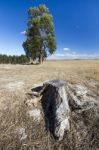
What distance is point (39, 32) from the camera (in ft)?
95.7

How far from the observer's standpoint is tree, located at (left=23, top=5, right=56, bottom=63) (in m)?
28.7

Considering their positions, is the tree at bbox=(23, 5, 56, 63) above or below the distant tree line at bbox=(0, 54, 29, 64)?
above

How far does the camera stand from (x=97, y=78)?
32.7 feet

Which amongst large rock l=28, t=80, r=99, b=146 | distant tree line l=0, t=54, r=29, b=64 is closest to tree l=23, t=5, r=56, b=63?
large rock l=28, t=80, r=99, b=146

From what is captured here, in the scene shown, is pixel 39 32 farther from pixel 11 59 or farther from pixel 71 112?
pixel 11 59

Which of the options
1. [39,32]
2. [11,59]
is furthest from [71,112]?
[11,59]

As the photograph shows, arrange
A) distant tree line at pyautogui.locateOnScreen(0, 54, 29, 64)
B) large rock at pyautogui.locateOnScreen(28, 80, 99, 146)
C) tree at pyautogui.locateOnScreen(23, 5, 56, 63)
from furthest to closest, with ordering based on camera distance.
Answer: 1. distant tree line at pyautogui.locateOnScreen(0, 54, 29, 64)
2. tree at pyautogui.locateOnScreen(23, 5, 56, 63)
3. large rock at pyautogui.locateOnScreen(28, 80, 99, 146)

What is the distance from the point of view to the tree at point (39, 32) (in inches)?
1128

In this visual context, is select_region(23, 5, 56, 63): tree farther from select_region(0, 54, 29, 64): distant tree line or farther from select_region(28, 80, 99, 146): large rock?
select_region(0, 54, 29, 64): distant tree line

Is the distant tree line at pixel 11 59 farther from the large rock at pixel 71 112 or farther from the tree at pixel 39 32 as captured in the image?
the large rock at pixel 71 112

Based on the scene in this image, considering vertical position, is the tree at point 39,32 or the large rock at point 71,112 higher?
the tree at point 39,32

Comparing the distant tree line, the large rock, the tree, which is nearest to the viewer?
the large rock

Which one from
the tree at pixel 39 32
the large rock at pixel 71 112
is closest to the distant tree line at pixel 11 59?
the tree at pixel 39 32

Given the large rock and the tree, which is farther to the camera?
the tree
